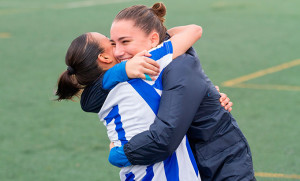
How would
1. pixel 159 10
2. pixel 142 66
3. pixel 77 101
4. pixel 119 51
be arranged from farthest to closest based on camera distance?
pixel 77 101 < pixel 159 10 < pixel 119 51 < pixel 142 66

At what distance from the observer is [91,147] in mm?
6609

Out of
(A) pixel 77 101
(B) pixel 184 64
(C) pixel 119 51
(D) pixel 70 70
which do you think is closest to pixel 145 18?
(C) pixel 119 51

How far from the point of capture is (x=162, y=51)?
9.23 feet

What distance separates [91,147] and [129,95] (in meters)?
3.96

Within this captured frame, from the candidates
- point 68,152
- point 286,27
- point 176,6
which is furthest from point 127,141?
point 176,6

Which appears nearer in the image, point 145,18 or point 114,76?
point 114,76

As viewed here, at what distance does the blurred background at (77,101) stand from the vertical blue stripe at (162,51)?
3.64ft

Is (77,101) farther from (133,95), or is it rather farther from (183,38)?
(133,95)

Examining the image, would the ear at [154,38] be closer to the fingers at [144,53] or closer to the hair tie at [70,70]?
the fingers at [144,53]

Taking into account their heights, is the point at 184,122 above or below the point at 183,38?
below

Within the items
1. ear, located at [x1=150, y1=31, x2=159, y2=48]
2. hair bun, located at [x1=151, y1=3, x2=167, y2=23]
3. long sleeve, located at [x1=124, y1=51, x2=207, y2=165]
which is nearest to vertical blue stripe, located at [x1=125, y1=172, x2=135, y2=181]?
long sleeve, located at [x1=124, y1=51, x2=207, y2=165]

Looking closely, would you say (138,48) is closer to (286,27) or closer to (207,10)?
(286,27)

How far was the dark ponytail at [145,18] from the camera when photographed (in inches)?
112

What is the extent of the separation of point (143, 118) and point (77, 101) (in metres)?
4.46
